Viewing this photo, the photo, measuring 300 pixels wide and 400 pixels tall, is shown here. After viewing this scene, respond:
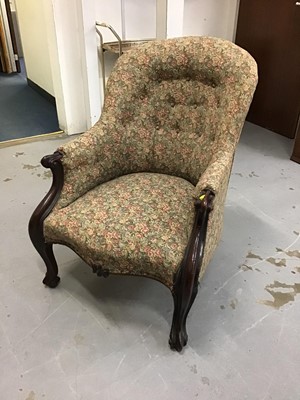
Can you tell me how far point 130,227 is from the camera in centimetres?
142

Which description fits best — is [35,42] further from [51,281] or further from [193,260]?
[193,260]

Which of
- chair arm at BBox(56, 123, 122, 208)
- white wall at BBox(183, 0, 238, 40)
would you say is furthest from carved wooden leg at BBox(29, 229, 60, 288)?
white wall at BBox(183, 0, 238, 40)

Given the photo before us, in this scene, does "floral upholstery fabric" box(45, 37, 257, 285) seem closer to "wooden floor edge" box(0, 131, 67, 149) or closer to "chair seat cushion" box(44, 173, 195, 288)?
"chair seat cushion" box(44, 173, 195, 288)

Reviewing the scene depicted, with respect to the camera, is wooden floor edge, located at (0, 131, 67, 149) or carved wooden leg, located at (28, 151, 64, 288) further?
wooden floor edge, located at (0, 131, 67, 149)

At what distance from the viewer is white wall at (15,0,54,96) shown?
372 centimetres

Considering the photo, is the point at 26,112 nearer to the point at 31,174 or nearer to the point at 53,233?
the point at 31,174

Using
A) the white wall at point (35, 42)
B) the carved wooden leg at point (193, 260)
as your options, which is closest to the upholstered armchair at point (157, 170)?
the carved wooden leg at point (193, 260)

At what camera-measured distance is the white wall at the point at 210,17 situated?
11.4ft

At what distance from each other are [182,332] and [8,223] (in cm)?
126

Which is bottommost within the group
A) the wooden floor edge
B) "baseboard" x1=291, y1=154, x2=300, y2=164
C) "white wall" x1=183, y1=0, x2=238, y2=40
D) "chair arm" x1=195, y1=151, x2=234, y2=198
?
the wooden floor edge

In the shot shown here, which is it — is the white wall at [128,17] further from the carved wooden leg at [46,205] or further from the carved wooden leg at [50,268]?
the carved wooden leg at [50,268]

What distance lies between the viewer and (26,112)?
12.5ft

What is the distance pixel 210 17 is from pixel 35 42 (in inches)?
73.4

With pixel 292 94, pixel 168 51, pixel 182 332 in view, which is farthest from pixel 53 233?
pixel 292 94
